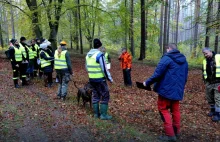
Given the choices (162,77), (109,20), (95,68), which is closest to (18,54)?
(95,68)

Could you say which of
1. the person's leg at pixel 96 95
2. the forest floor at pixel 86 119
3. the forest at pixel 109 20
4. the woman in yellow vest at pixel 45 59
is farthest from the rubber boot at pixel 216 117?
the woman in yellow vest at pixel 45 59

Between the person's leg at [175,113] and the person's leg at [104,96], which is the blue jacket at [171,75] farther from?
the person's leg at [104,96]

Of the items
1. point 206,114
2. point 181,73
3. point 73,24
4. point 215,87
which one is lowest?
point 206,114

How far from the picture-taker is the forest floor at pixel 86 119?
5176 mm

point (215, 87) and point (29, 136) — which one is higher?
point (215, 87)

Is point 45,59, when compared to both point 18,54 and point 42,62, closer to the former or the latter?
point 42,62

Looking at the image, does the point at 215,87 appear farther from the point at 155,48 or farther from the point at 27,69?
the point at 155,48

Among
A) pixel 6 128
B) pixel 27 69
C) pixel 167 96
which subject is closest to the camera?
pixel 167 96

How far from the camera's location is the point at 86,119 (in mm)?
6125

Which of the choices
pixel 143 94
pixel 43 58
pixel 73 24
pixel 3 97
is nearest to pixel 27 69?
pixel 43 58

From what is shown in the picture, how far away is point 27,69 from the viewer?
1118 centimetres

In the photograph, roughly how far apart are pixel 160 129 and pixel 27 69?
7.86m

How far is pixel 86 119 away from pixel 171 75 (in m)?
2.68

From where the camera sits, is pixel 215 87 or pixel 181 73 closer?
pixel 181 73
